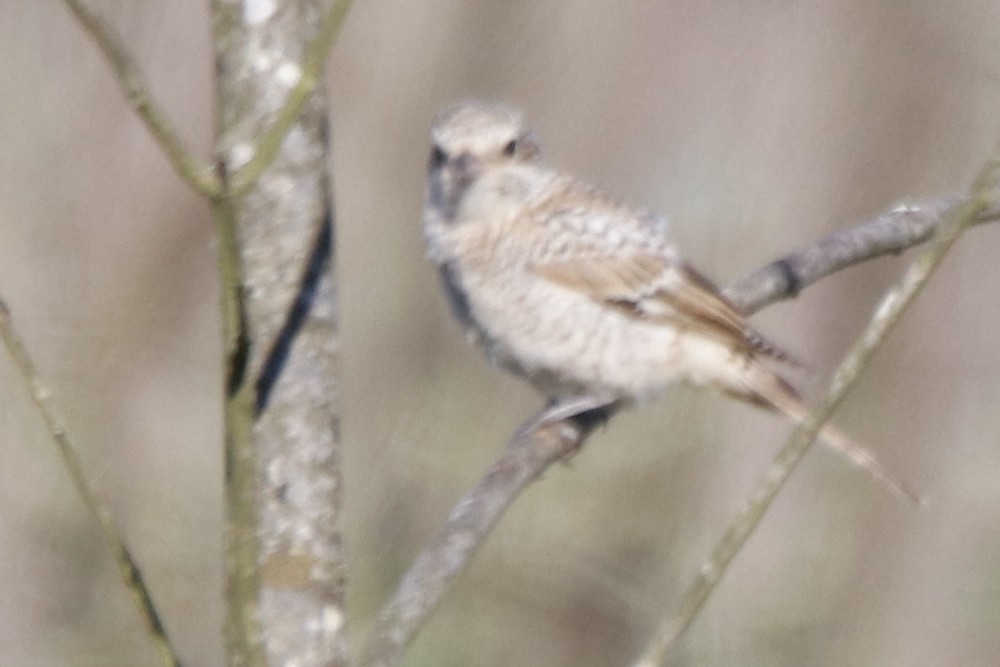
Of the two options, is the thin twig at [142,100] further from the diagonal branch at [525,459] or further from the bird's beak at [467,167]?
the bird's beak at [467,167]

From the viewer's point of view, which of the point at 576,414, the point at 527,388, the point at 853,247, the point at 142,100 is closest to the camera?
the point at 142,100

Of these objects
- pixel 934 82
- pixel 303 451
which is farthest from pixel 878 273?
pixel 303 451

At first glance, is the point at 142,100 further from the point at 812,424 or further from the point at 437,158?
the point at 437,158

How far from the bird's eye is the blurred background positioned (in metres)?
1.44

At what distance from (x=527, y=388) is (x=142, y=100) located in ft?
13.7

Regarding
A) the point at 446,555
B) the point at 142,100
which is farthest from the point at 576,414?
the point at 142,100

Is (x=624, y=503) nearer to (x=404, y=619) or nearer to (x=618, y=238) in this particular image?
(x=618, y=238)

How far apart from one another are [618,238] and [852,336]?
2858 mm

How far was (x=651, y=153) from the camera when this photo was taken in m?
7.04

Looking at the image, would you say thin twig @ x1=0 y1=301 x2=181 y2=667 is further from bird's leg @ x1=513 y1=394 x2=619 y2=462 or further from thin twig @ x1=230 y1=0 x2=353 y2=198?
bird's leg @ x1=513 y1=394 x2=619 y2=462

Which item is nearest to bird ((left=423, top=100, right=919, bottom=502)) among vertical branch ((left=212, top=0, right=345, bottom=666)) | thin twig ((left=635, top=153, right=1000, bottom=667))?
vertical branch ((left=212, top=0, right=345, bottom=666))

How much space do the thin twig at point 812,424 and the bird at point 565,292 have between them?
76.2 inches

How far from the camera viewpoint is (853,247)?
12.8 ft

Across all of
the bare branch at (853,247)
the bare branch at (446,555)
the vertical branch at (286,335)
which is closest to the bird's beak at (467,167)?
the bare branch at (853,247)
